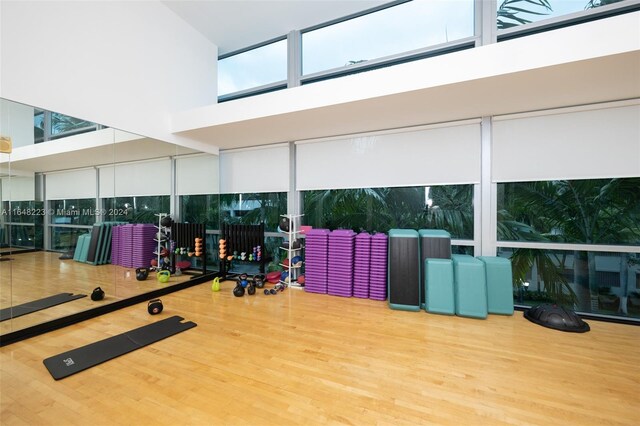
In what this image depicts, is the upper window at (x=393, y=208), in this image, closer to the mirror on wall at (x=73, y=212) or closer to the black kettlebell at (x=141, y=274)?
the mirror on wall at (x=73, y=212)

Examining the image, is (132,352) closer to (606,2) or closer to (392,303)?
(392,303)

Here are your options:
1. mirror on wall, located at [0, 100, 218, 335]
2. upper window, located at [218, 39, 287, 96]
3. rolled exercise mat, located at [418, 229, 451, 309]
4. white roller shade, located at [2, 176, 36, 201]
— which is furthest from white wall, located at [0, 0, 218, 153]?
rolled exercise mat, located at [418, 229, 451, 309]

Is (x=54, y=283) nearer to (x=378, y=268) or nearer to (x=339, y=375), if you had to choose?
(x=339, y=375)

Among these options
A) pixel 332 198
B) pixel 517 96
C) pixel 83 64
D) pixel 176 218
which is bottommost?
pixel 176 218

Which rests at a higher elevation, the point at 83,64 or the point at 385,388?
the point at 83,64

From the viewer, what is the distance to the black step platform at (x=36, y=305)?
102 inches

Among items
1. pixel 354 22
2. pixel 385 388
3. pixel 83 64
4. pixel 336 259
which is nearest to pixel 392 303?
pixel 336 259

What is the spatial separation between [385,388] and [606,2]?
195 inches

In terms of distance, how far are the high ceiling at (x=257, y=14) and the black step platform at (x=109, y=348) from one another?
4592mm

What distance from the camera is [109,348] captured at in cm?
245

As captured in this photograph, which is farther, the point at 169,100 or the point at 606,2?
the point at 169,100

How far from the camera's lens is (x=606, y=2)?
120 inches

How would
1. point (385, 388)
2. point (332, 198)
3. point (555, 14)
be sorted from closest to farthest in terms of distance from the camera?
point (385, 388) → point (555, 14) → point (332, 198)

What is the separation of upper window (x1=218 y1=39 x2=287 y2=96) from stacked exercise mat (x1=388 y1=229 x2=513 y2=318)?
11.9 ft
